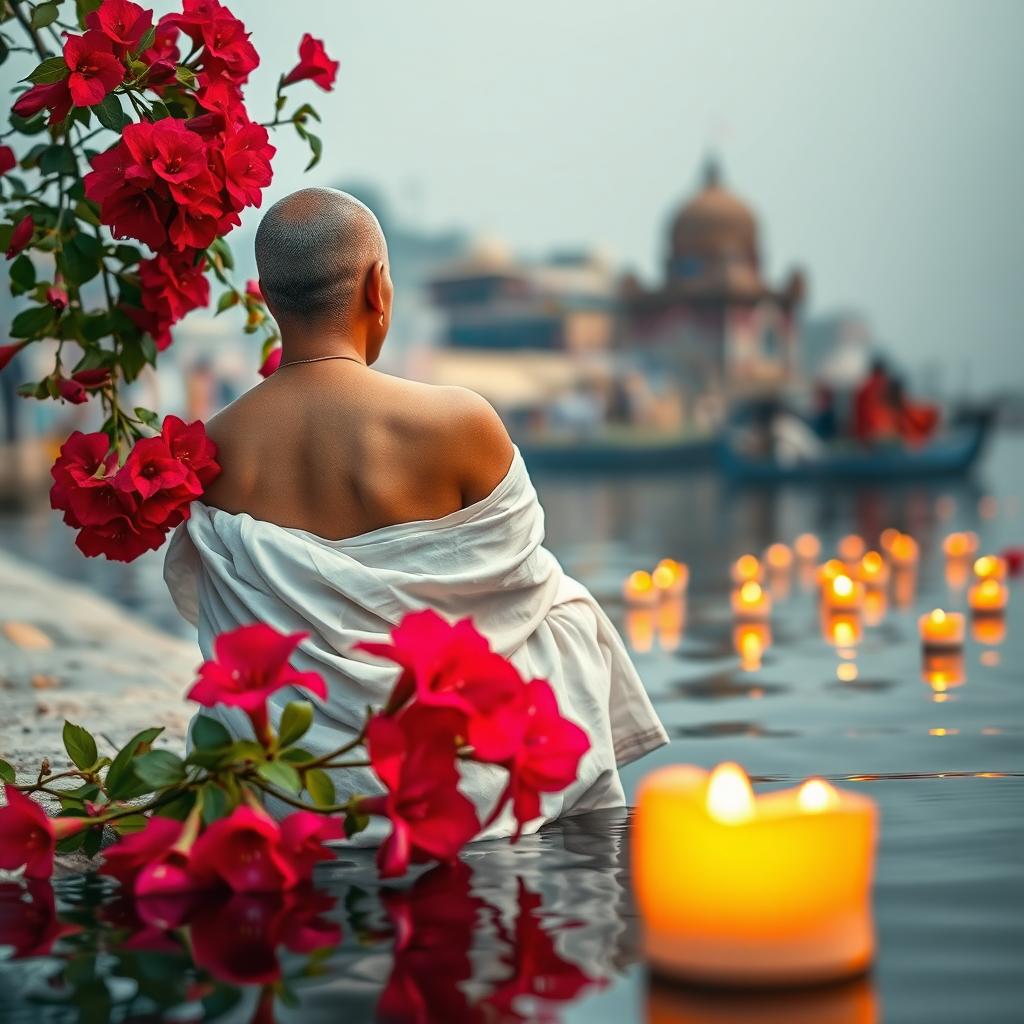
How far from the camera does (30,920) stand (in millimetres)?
1883

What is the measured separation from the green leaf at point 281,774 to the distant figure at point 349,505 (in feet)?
1.19

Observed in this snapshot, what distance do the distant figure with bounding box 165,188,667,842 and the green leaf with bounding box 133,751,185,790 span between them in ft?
0.93

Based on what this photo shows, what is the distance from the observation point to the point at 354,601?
2.23 metres

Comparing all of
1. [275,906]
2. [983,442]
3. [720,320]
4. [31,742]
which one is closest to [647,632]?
[31,742]

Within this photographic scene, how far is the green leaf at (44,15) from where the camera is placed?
7.62 feet

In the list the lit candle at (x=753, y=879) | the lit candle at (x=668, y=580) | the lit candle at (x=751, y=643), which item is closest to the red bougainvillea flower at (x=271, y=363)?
the lit candle at (x=753, y=879)

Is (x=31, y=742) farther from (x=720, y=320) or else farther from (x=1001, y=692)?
(x=720, y=320)

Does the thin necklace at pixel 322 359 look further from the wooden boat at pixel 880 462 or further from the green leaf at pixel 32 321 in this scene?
the wooden boat at pixel 880 462

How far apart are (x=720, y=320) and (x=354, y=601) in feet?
99.2

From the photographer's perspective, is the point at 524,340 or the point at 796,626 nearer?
the point at 796,626

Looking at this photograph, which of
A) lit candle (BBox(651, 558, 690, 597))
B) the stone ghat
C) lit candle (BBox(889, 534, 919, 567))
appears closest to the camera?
the stone ghat

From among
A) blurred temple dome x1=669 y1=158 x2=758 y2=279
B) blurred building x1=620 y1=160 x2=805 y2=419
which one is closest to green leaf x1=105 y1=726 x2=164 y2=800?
blurred building x1=620 y1=160 x2=805 y2=419

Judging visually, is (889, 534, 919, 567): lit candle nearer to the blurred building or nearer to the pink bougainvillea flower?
the pink bougainvillea flower

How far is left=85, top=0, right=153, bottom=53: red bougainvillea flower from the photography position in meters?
2.22
